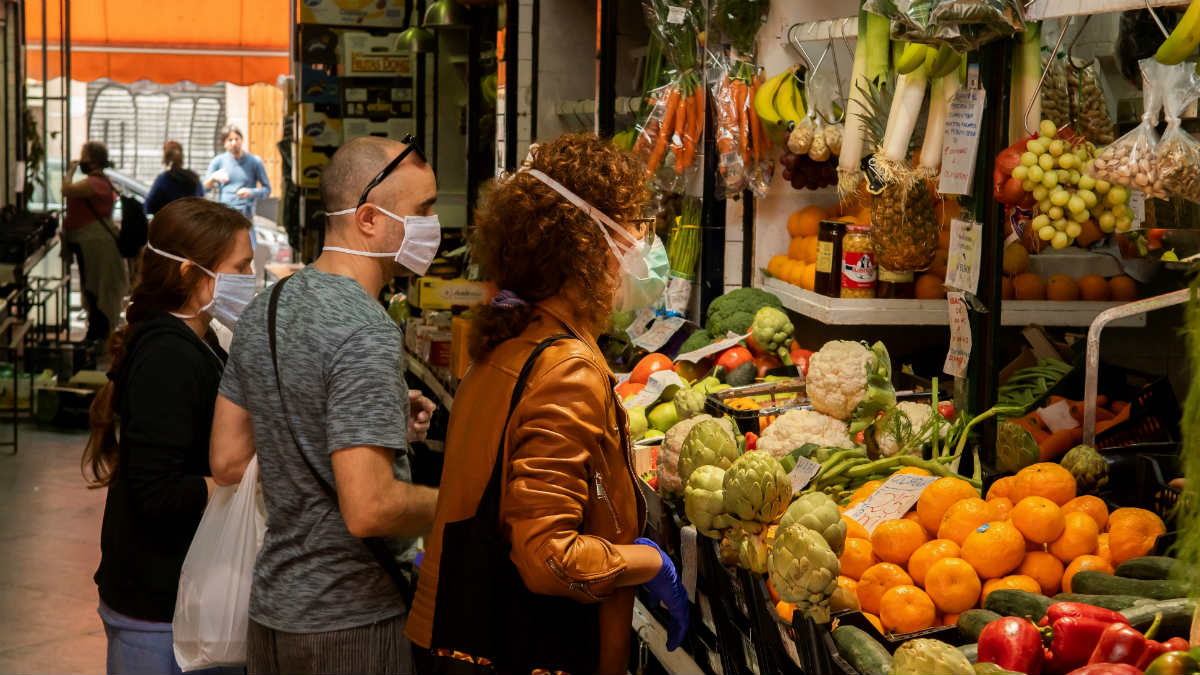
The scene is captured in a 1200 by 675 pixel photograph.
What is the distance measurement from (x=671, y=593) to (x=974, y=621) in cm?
55

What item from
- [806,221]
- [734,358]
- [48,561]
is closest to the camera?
[734,358]

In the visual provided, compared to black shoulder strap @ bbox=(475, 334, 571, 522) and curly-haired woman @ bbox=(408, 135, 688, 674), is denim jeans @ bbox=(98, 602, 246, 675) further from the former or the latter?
black shoulder strap @ bbox=(475, 334, 571, 522)

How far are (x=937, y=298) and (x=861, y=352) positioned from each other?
31.0 inches

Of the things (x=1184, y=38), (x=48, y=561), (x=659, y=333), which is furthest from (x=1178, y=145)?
(x=48, y=561)

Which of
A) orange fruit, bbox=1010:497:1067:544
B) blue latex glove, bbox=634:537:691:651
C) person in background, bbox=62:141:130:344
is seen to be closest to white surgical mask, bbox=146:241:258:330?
blue latex glove, bbox=634:537:691:651

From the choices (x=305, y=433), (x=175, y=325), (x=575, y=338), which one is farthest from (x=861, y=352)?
(x=175, y=325)

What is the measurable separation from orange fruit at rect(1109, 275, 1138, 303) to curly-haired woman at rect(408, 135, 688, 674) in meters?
2.32

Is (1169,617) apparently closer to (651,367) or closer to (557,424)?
(557,424)

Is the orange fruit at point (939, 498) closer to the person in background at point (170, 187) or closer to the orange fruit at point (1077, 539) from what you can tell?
the orange fruit at point (1077, 539)

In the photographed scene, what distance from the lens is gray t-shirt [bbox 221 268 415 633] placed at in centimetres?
231

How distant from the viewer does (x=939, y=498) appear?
2.44 m

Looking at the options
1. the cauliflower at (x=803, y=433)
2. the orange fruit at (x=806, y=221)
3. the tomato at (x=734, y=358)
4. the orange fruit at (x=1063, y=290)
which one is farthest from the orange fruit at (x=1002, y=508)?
the orange fruit at (x=806, y=221)

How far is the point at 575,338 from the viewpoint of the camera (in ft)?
7.15

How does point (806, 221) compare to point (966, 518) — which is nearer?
point (966, 518)
